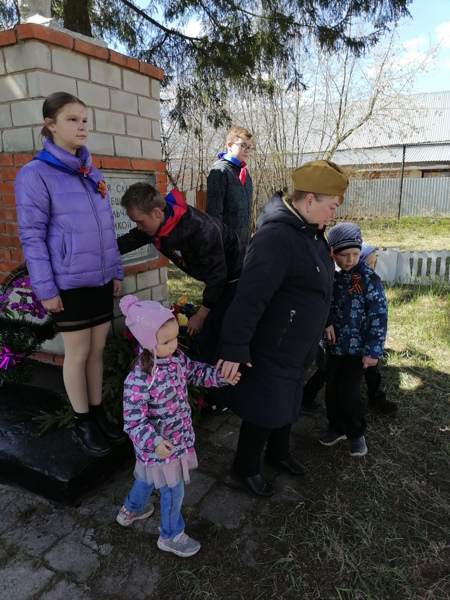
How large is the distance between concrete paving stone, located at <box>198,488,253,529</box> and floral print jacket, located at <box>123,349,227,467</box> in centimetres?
54

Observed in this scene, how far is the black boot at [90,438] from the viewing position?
2.40 metres

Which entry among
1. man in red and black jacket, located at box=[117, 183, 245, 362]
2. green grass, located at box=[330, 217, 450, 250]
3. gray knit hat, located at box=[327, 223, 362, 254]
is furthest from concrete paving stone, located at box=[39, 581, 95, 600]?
green grass, located at box=[330, 217, 450, 250]

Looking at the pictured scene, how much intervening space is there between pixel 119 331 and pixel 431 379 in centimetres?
274

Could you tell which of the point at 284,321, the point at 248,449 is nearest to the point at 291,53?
the point at 284,321

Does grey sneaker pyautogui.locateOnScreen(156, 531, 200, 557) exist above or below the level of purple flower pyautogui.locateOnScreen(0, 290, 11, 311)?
below

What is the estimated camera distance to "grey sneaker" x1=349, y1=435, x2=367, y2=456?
9.14 ft

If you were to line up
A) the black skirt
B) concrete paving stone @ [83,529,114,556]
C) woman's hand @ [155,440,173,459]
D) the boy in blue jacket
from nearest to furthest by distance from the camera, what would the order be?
1. woman's hand @ [155,440,173,459]
2. concrete paving stone @ [83,529,114,556]
3. the black skirt
4. the boy in blue jacket

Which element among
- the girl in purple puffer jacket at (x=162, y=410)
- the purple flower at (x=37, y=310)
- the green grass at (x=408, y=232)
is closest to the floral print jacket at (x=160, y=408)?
the girl in purple puffer jacket at (x=162, y=410)

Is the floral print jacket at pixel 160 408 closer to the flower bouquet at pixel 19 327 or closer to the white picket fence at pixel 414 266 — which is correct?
the flower bouquet at pixel 19 327

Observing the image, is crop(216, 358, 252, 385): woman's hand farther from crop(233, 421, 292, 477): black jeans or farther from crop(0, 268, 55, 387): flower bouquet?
crop(0, 268, 55, 387): flower bouquet

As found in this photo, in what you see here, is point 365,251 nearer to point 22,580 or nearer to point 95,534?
point 95,534

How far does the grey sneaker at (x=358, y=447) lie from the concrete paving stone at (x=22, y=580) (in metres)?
1.85

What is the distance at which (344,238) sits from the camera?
2.58 meters

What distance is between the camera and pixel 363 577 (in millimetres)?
1892
